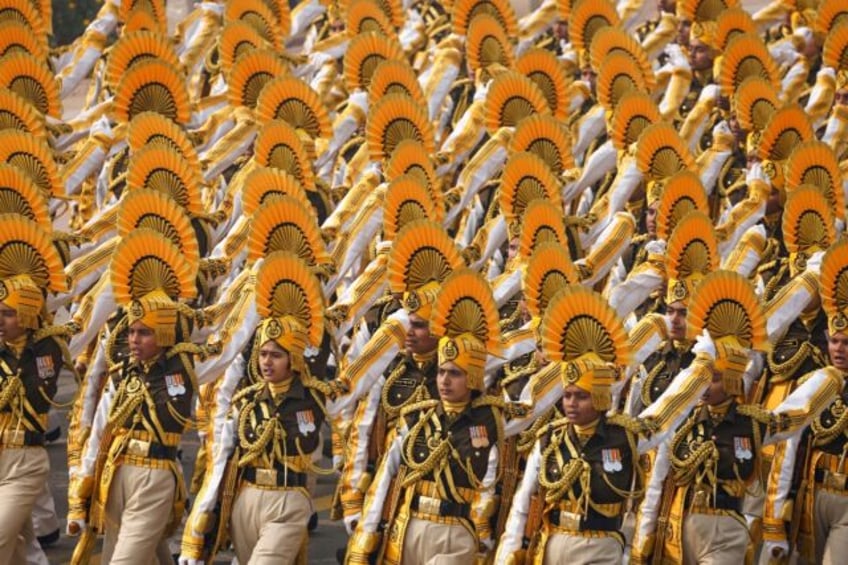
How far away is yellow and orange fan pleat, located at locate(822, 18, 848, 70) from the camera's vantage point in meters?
20.4

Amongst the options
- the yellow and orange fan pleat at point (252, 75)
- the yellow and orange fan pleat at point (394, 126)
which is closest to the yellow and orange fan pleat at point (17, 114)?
the yellow and orange fan pleat at point (252, 75)

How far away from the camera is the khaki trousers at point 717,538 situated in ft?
43.8

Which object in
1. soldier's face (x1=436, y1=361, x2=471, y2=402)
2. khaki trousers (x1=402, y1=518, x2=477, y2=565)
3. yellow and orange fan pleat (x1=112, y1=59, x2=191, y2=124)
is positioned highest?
yellow and orange fan pleat (x1=112, y1=59, x2=191, y2=124)

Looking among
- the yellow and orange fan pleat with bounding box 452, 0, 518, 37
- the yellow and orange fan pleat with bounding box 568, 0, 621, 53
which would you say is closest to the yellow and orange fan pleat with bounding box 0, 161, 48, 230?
the yellow and orange fan pleat with bounding box 452, 0, 518, 37

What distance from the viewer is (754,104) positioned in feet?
60.7

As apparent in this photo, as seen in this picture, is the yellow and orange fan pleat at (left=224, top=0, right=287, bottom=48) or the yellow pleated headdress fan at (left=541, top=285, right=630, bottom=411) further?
the yellow and orange fan pleat at (left=224, top=0, right=287, bottom=48)

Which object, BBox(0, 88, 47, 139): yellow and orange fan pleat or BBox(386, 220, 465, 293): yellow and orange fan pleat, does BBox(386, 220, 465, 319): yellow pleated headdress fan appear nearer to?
BBox(386, 220, 465, 293): yellow and orange fan pleat

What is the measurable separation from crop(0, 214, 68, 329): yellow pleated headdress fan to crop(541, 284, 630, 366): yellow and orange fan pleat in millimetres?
3177

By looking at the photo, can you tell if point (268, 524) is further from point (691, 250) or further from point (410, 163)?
point (410, 163)

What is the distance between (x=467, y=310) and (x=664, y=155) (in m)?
4.31

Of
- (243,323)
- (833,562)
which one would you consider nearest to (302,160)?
(243,323)

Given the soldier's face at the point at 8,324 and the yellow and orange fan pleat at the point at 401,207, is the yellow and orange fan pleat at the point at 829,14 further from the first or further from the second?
the soldier's face at the point at 8,324

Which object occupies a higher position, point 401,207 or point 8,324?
point 401,207

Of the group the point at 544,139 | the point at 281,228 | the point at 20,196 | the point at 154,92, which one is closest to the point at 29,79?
the point at 154,92
